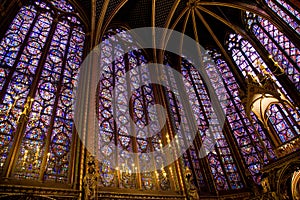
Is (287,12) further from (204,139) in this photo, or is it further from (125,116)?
(125,116)

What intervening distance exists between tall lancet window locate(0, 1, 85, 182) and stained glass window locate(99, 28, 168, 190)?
134cm

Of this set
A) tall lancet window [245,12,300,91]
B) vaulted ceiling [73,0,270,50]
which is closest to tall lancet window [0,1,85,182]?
vaulted ceiling [73,0,270,50]

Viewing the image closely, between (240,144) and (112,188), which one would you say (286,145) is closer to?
(240,144)

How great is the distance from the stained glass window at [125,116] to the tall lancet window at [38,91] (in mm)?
1336

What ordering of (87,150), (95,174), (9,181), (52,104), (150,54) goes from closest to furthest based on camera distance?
(9,181)
(95,174)
(87,150)
(52,104)
(150,54)

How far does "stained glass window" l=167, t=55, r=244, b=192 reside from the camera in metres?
10.4

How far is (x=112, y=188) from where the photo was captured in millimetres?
7625

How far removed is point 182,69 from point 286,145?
758cm

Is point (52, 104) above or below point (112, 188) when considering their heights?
above

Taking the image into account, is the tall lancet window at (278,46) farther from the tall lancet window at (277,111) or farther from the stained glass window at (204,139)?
the stained glass window at (204,139)

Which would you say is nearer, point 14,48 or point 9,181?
point 9,181

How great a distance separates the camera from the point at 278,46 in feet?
37.2

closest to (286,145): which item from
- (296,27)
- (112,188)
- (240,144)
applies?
(240,144)

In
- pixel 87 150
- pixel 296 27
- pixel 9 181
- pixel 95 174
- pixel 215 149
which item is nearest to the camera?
pixel 9 181
